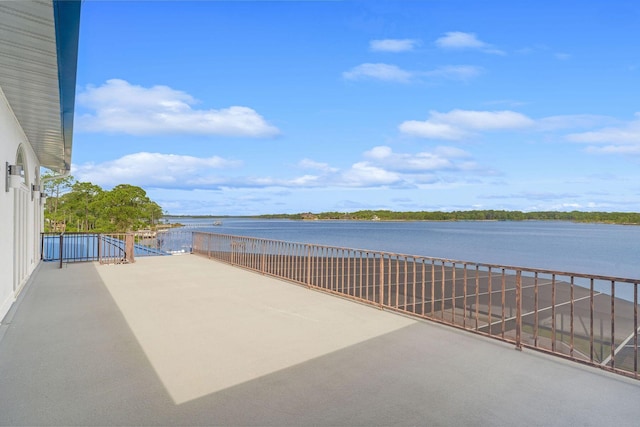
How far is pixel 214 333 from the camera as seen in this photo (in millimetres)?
3658

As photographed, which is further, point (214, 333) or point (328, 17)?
point (328, 17)

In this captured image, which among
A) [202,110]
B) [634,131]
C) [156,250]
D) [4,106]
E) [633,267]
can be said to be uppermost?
[634,131]

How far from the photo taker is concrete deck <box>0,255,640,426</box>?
210cm

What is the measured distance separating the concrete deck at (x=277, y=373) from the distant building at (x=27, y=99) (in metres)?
1.35

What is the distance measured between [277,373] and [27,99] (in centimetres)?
426

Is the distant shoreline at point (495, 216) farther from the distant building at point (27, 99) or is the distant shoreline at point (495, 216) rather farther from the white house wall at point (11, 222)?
the distant building at point (27, 99)

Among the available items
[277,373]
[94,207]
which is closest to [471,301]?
[277,373]

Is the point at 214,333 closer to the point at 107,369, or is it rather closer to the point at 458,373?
the point at 107,369

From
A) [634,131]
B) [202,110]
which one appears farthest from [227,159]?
[634,131]

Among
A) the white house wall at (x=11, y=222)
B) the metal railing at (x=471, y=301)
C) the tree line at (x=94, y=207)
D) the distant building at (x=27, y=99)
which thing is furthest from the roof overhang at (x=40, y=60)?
the tree line at (x=94, y=207)

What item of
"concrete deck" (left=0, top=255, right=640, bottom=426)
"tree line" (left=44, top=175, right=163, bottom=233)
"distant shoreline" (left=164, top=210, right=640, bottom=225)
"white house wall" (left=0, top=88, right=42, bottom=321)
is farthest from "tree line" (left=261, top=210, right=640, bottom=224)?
"concrete deck" (left=0, top=255, right=640, bottom=426)

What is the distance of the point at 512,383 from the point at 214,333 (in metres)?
2.70

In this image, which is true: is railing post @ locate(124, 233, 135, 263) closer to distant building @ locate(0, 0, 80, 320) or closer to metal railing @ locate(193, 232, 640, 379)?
metal railing @ locate(193, 232, 640, 379)

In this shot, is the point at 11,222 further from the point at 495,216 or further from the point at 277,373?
the point at 495,216
